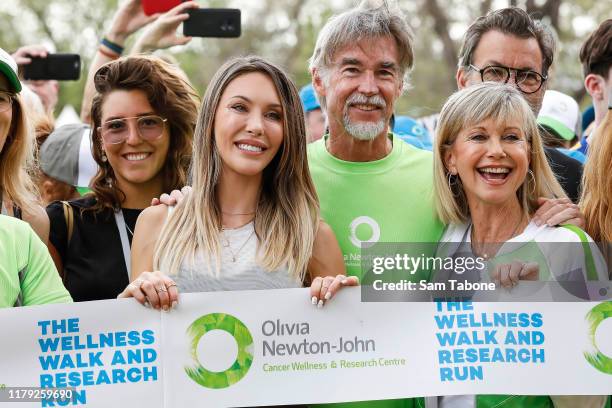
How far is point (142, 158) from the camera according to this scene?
495 cm

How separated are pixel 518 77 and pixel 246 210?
6.37 ft

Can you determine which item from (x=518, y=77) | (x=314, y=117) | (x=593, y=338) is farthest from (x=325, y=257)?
(x=314, y=117)

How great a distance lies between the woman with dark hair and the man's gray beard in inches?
32.9

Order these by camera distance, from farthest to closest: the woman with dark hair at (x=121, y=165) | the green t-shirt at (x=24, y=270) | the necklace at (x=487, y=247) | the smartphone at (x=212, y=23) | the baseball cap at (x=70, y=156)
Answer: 1. the smartphone at (x=212, y=23)
2. the baseball cap at (x=70, y=156)
3. the woman with dark hair at (x=121, y=165)
4. the necklace at (x=487, y=247)
5. the green t-shirt at (x=24, y=270)

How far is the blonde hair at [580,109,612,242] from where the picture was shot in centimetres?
425

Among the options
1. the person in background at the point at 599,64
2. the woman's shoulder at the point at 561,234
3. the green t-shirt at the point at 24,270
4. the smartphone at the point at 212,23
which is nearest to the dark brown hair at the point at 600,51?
the person in background at the point at 599,64

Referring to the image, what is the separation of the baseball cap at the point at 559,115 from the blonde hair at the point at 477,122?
220cm

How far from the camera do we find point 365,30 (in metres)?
4.93

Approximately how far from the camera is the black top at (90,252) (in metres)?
4.57

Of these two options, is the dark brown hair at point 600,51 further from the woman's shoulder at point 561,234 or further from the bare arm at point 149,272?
the bare arm at point 149,272

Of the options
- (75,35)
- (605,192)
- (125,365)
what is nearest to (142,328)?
(125,365)

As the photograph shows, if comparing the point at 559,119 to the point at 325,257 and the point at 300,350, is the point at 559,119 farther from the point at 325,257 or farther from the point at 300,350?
the point at 300,350

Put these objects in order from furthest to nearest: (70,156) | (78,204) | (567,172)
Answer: (70,156)
(567,172)
(78,204)

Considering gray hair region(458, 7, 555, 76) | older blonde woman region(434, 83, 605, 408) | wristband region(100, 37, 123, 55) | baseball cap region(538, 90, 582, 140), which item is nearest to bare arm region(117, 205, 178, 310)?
older blonde woman region(434, 83, 605, 408)
